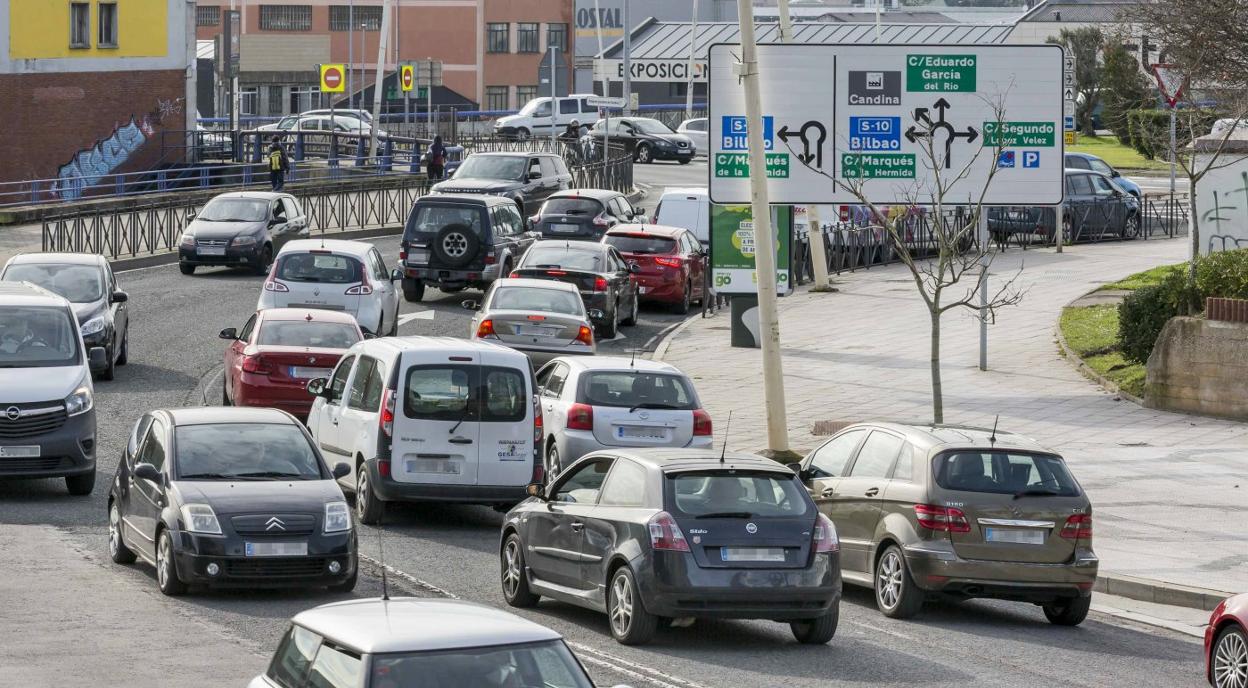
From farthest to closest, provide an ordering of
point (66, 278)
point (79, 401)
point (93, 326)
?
point (66, 278)
point (93, 326)
point (79, 401)

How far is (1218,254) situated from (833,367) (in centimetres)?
639

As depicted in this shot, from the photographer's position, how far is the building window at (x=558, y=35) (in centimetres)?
10606

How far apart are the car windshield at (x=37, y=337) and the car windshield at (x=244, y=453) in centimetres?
479

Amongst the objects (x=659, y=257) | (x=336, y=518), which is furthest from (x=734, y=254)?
(x=336, y=518)

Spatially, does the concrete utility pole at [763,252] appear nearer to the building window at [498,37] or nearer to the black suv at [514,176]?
the black suv at [514,176]

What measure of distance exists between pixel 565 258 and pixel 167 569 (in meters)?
17.1

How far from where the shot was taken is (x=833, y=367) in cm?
2892

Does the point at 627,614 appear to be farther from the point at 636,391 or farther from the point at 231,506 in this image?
the point at 636,391

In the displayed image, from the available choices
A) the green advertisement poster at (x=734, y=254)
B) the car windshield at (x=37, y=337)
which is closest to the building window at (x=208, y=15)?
the green advertisement poster at (x=734, y=254)

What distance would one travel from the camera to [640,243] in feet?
112

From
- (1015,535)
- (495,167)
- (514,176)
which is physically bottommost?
(1015,535)

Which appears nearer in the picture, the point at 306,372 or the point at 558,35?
the point at 306,372

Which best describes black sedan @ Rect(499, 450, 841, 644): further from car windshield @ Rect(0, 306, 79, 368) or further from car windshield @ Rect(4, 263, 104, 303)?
car windshield @ Rect(4, 263, 104, 303)

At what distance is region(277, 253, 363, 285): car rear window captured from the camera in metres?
27.5
